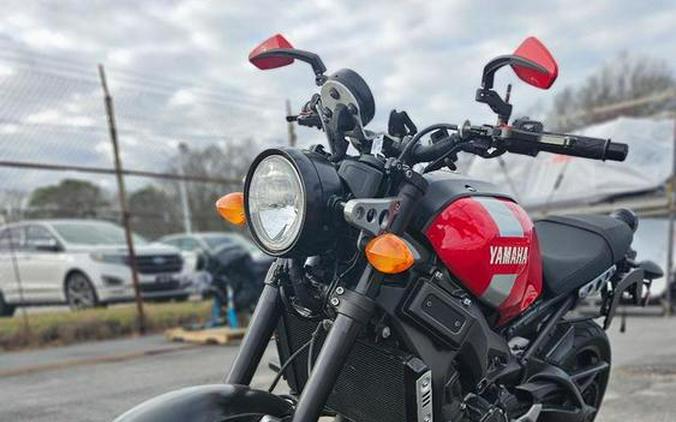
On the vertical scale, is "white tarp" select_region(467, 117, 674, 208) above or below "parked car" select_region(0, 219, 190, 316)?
above

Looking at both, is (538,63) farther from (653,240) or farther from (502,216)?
(653,240)

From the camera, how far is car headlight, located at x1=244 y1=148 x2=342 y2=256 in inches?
82.0

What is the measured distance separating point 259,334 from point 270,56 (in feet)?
3.46

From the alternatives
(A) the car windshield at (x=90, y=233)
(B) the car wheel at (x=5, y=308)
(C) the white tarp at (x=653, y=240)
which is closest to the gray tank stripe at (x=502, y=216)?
(C) the white tarp at (x=653, y=240)

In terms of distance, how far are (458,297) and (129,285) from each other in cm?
901

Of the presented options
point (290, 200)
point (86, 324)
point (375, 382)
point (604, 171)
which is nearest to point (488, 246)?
point (375, 382)

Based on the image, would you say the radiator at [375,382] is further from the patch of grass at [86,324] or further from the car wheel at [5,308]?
the car wheel at [5,308]

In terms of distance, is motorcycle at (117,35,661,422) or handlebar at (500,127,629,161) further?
handlebar at (500,127,629,161)

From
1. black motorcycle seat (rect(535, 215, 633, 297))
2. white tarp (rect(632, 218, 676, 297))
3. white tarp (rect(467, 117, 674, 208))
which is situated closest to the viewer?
black motorcycle seat (rect(535, 215, 633, 297))

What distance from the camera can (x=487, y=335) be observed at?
2443mm

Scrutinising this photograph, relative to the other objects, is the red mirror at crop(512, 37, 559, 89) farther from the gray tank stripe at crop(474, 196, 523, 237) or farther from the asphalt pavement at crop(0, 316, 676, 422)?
the asphalt pavement at crop(0, 316, 676, 422)

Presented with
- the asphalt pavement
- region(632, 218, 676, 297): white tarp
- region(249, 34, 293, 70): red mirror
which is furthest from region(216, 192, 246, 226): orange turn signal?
region(632, 218, 676, 297): white tarp

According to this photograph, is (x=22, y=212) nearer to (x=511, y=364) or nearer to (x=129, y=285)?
(x=129, y=285)

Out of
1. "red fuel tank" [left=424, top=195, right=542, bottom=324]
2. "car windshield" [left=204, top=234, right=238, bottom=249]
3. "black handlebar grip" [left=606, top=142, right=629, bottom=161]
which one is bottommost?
"car windshield" [left=204, top=234, right=238, bottom=249]
